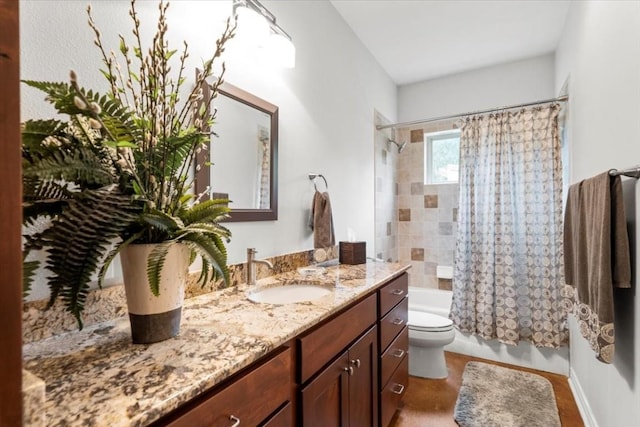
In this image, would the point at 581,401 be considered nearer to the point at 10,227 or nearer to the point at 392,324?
the point at 392,324

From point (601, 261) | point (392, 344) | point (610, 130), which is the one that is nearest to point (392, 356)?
point (392, 344)

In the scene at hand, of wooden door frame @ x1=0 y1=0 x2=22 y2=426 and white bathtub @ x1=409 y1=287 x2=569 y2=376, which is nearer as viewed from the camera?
wooden door frame @ x1=0 y1=0 x2=22 y2=426

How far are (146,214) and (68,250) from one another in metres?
0.17

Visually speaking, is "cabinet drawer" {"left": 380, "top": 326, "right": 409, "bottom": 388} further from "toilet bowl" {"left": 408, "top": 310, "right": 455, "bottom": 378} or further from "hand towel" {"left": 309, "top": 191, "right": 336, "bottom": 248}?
"hand towel" {"left": 309, "top": 191, "right": 336, "bottom": 248}

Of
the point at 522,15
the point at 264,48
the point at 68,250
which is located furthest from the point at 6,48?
the point at 522,15

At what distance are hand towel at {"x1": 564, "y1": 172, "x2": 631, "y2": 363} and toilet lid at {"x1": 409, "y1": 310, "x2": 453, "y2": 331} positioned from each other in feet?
3.02

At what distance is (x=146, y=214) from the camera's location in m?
0.74

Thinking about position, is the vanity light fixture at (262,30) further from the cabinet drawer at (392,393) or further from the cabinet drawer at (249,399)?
the cabinet drawer at (392,393)

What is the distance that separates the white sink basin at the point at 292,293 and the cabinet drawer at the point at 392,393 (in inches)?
24.4

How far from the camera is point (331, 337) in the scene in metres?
1.13

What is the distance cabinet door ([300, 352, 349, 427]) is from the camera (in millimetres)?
1000

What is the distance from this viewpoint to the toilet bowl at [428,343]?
226 centimetres

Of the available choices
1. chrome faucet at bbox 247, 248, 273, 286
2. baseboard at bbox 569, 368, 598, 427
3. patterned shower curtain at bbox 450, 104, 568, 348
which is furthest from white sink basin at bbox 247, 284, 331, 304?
patterned shower curtain at bbox 450, 104, 568, 348

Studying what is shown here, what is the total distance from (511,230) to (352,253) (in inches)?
56.9
